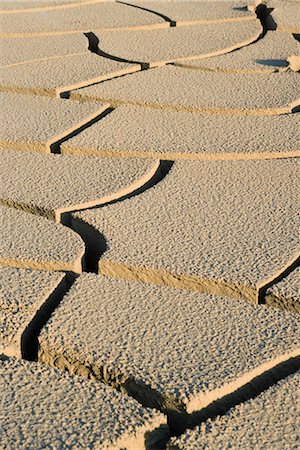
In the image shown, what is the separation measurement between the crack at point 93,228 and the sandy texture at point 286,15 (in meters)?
1.07

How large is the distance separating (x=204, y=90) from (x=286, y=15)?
786mm

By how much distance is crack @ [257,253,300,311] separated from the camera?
102 cm

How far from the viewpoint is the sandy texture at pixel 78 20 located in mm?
2307

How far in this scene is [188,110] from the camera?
66.2 inches

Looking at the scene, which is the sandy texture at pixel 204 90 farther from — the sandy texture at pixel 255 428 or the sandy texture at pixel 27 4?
the sandy texture at pixel 255 428

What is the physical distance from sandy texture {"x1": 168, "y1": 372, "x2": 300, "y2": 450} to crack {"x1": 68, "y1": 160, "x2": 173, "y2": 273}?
37 cm

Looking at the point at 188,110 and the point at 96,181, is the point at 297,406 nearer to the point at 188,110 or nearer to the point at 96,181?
the point at 96,181

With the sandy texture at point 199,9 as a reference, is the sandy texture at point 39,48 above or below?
below

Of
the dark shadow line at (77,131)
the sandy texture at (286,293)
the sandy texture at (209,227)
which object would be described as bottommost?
the dark shadow line at (77,131)

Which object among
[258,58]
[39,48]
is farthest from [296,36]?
[39,48]

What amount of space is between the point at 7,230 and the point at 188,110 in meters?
0.62

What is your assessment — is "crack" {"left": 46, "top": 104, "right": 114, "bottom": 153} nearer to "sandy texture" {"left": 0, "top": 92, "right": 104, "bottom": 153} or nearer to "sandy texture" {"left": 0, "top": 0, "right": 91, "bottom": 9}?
"sandy texture" {"left": 0, "top": 92, "right": 104, "bottom": 153}

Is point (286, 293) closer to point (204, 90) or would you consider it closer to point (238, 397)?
point (238, 397)

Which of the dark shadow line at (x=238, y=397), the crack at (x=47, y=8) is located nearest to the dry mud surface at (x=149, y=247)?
the dark shadow line at (x=238, y=397)
